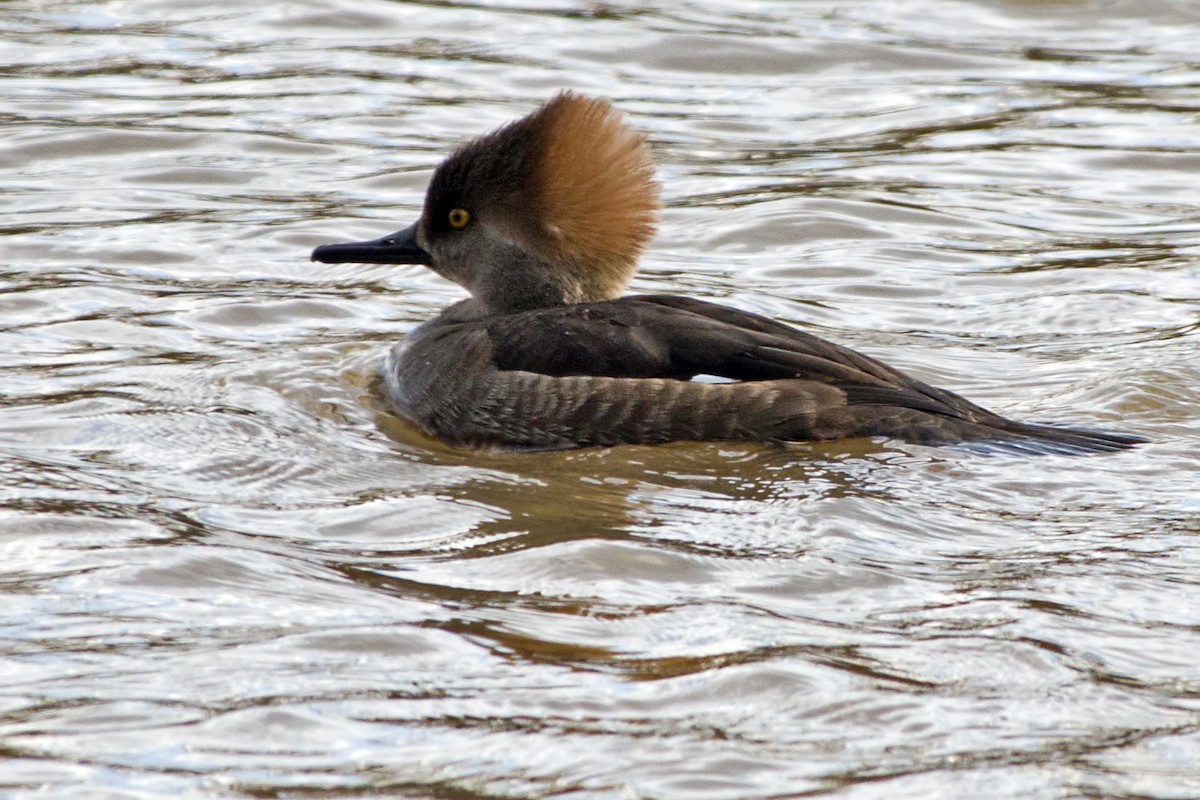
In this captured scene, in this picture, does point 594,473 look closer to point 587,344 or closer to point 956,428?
point 587,344

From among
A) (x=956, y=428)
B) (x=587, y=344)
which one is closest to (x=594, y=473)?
(x=587, y=344)

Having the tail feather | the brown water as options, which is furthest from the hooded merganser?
the brown water

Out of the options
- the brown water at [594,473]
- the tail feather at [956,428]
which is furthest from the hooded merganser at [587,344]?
the brown water at [594,473]

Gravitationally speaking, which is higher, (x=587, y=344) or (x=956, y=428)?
(x=587, y=344)

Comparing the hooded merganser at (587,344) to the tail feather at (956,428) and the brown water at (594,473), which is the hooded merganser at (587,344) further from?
the brown water at (594,473)

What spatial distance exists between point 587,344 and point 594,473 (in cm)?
56

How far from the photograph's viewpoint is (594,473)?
591cm

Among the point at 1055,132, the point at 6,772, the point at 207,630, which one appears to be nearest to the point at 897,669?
the point at 207,630

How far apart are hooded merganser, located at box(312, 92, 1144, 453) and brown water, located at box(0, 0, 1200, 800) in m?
0.14

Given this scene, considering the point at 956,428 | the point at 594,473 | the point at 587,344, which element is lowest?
the point at 594,473

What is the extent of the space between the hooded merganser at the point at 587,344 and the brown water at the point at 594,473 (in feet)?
0.47

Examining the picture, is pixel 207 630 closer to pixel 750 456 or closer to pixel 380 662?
pixel 380 662

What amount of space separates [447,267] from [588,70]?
509 centimetres

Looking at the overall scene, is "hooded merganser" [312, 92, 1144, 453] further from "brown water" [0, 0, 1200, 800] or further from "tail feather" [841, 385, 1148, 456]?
"brown water" [0, 0, 1200, 800]
